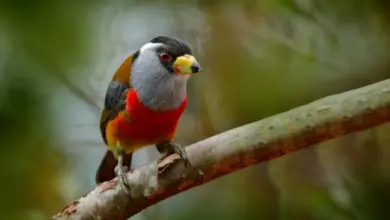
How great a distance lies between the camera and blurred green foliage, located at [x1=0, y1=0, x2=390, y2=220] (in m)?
1.06

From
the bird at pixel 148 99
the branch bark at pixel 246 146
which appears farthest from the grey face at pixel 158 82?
the branch bark at pixel 246 146

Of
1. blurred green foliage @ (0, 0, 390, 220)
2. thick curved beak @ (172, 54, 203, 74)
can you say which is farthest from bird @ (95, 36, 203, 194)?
blurred green foliage @ (0, 0, 390, 220)

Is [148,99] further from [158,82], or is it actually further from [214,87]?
[214,87]

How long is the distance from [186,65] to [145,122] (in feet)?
0.45

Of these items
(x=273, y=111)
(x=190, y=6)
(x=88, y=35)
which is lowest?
(x=273, y=111)

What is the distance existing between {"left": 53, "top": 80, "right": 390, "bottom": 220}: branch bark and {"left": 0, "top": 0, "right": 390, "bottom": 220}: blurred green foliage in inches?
7.7

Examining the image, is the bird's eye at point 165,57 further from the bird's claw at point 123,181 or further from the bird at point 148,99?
the bird's claw at point 123,181

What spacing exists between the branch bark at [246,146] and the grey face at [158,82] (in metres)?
0.11

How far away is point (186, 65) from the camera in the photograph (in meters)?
0.95

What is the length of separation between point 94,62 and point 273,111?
0.39 meters

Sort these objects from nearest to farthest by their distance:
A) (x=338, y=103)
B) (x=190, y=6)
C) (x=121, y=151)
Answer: (x=338, y=103) < (x=121, y=151) < (x=190, y=6)

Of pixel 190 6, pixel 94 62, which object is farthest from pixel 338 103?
pixel 94 62

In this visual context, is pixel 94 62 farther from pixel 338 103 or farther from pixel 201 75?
pixel 338 103

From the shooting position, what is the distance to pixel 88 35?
123 centimetres
